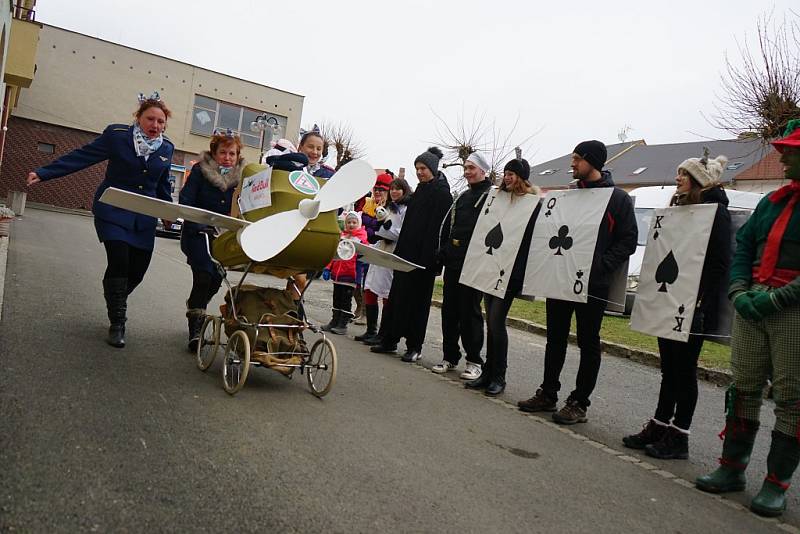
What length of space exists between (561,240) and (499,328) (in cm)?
103

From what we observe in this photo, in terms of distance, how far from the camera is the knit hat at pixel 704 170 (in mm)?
4984

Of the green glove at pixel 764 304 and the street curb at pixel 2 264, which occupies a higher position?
the green glove at pixel 764 304

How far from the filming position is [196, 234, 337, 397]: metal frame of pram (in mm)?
4934

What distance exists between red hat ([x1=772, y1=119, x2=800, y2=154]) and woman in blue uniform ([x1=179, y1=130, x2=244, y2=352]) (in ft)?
13.6

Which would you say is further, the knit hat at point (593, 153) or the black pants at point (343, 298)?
the black pants at point (343, 298)

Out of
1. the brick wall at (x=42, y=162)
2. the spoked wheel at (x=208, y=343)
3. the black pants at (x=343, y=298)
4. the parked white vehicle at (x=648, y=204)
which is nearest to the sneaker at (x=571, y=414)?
the spoked wheel at (x=208, y=343)

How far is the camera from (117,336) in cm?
585

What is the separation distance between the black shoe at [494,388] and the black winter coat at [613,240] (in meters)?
1.36

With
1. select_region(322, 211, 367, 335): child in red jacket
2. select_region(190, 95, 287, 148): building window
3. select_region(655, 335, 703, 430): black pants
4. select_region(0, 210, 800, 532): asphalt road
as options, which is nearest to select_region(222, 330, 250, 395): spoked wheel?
select_region(0, 210, 800, 532): asphalt road

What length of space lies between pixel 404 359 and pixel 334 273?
2216 mm

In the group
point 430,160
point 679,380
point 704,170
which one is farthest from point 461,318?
point 704,170

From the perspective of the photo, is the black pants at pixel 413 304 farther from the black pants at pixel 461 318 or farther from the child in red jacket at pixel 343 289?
the child in red jacket at pixel 343 289

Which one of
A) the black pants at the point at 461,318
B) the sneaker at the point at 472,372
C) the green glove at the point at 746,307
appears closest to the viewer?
the green glove at the point at 746,307

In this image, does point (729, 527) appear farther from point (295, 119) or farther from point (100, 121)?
point (295, 119)
